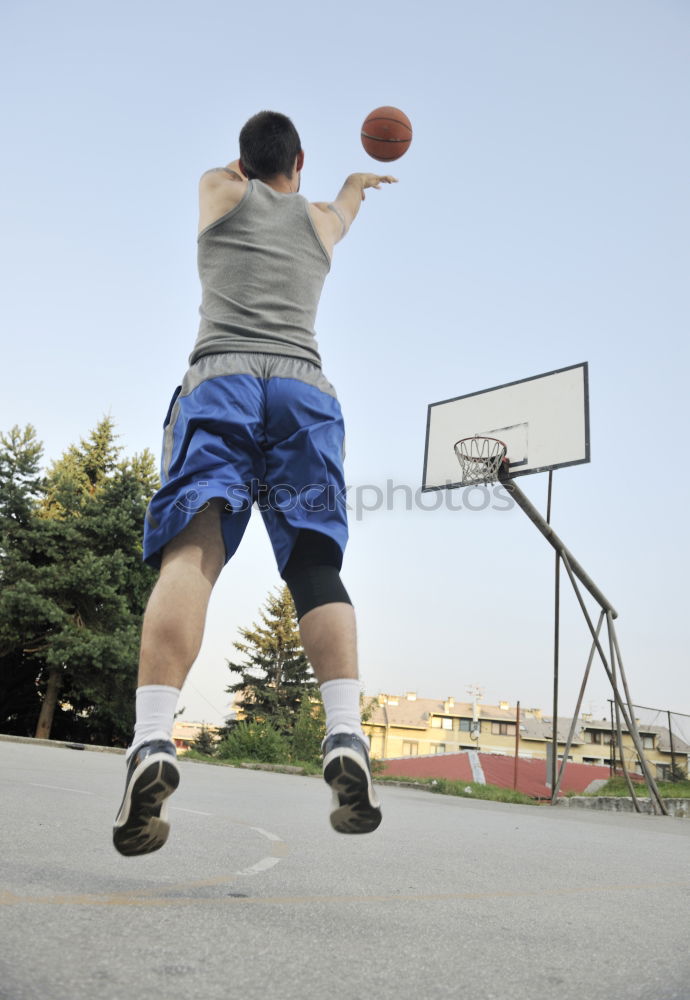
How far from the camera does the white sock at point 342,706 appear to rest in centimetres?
186

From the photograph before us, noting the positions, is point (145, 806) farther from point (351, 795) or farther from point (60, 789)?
point (60, 789)

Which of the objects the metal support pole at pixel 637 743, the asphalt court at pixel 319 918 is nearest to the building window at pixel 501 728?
the metal support pole at pixel 637 743

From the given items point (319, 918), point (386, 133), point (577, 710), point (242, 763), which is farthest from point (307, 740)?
point (319, 918)

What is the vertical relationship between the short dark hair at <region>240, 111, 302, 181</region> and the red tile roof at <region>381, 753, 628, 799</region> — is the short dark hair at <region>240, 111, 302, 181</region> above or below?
above

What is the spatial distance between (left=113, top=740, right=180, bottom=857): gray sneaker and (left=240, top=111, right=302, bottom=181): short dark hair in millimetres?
1712

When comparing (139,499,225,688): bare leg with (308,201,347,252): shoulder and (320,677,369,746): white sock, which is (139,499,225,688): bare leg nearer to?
(320,677,369,746): white sock

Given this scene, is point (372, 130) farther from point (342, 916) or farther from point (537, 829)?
point (537, 829)

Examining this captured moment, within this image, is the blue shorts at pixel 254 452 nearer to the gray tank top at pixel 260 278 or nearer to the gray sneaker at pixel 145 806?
the gray tank top at pixel 260 278

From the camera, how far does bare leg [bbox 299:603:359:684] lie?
6.36 feet

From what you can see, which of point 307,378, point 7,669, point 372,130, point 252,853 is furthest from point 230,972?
point 7,669

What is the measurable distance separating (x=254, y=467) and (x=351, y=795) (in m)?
0.84

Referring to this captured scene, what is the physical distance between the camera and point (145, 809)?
1.60 m

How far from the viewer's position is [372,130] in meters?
3.35

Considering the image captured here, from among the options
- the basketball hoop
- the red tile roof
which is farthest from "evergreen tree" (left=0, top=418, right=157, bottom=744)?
the basketball hoop
